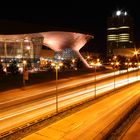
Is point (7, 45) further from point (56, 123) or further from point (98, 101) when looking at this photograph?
point (56, 123)

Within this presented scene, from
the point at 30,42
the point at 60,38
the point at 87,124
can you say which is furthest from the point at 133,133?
the point at 60,38

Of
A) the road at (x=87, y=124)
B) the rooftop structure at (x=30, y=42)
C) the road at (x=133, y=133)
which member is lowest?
the road at (x=133, y=133)

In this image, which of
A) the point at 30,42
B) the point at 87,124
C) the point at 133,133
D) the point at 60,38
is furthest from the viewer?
the point at 60,38

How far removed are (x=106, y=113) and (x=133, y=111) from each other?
354 cm

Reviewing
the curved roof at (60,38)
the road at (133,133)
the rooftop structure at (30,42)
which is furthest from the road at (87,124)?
the curved roof at (60,38)

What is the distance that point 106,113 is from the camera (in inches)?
1123

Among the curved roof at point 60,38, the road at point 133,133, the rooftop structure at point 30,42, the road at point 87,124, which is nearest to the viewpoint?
the road at point 87,124

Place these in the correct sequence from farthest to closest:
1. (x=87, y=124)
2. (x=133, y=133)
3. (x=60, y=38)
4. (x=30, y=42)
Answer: (x=60, y=38), (x=30, y=42), (x=87, y=124), (x=133, y=133)

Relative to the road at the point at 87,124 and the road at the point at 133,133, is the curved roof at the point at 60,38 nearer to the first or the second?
the road at the point at 87,124

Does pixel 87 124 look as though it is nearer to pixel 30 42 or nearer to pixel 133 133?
pixel 133 133

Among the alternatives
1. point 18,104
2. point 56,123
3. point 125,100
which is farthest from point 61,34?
point 56,123

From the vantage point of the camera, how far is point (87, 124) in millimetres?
23609

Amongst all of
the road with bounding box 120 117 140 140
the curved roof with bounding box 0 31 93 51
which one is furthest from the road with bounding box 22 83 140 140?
the curved roof with bounding box 0 31 93 51

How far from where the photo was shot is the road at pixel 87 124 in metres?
20.2
